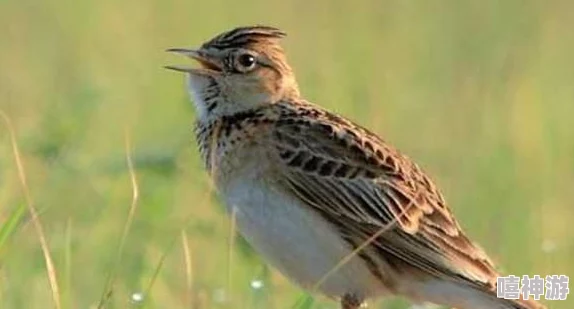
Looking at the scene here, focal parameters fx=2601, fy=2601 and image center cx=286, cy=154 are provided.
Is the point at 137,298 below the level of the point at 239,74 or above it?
below

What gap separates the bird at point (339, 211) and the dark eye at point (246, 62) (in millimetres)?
252

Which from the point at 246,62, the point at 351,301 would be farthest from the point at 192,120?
the point at 351,301

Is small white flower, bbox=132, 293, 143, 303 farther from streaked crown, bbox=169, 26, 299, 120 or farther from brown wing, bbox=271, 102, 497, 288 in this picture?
streaked crown, bbox=169, 26, 299, 120

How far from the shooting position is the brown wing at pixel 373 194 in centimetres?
969

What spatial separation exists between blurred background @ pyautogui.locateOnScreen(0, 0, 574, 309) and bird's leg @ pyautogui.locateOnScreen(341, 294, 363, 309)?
0.76 feet

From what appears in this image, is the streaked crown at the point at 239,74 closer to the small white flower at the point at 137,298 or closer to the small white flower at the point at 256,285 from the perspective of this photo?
the small white flower at the point at 256,285

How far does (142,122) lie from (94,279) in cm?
380

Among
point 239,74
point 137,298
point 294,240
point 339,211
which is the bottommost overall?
point 137,298

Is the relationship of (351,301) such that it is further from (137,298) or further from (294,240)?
(137,298)

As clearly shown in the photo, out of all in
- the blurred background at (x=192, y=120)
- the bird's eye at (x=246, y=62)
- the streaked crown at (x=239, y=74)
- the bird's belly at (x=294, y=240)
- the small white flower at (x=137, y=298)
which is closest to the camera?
the small white flower at (x=137, y=298)

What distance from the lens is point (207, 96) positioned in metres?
10.2

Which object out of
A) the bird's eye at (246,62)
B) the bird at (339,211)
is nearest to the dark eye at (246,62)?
the bird's eye at (246,62)

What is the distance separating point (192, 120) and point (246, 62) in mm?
2403

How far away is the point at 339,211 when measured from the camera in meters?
9.84
